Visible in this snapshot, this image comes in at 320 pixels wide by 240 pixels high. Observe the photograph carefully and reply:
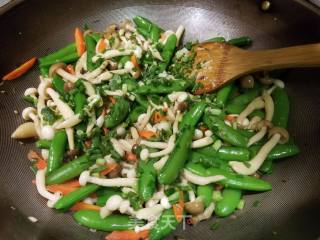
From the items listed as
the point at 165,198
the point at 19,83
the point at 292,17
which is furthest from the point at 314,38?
the point at 19,83

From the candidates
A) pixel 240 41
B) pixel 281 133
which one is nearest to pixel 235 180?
pixel 281 133

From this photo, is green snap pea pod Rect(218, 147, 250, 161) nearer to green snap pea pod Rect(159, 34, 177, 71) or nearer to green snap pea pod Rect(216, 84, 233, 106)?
green snap pea pod Rect(216, 84, 233, 106)

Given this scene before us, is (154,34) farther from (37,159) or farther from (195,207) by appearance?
(195,207)

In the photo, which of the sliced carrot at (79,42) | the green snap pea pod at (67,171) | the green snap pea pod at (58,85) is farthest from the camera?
the sliced carrot at (79,42)

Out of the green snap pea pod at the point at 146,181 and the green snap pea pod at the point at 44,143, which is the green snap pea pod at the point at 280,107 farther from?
the green snap pea pod at the point at 44,143

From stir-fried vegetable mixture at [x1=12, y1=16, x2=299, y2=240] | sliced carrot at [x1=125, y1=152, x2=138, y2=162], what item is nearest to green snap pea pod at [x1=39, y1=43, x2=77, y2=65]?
stir-fried vegetable mixture at [x1=12, y1=16, x2=299, y2=240]

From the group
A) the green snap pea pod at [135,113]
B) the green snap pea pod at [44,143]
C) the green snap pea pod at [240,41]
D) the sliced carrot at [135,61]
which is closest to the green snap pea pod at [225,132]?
the green snap pea pod at [135,113]
